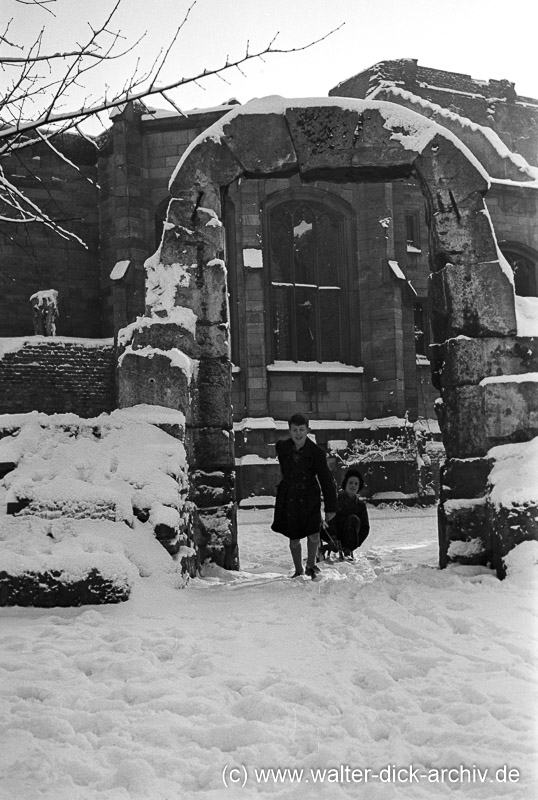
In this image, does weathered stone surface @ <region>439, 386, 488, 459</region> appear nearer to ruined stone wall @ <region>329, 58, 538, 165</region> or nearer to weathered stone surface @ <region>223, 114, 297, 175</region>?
weathered stone surface @ <region>223, 114, 297, 175</region>

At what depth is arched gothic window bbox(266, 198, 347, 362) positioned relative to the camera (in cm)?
1766

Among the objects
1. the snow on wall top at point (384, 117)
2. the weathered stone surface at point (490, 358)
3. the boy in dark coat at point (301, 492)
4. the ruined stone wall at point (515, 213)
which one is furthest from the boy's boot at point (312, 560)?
the ruined stone wall at point (515, 213)

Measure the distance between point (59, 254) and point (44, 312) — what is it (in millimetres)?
1864

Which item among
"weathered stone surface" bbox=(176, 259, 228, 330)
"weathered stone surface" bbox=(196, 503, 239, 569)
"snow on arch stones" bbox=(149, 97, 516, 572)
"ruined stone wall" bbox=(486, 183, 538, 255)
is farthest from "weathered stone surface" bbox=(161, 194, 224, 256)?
"ruined stone wall" bbox=(486, 183, 538, 255)

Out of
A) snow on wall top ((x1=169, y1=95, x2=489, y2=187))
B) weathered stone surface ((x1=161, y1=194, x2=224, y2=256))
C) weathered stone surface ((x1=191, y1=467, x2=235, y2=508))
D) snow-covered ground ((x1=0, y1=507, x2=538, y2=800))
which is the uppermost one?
snow on wall top ((x1=169, y1=95, x2=489, y2=187))

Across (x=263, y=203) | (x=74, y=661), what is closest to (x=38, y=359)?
(x=263, y=203)

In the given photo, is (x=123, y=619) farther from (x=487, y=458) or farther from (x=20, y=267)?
(x=20, y=267)

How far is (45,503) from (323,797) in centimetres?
367

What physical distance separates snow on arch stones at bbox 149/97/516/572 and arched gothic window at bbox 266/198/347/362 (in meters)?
9.53

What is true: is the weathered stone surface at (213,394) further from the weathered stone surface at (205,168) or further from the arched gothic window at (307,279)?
the arched gothic window at (307,279)

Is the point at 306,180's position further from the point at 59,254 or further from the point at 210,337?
the point at 59,254

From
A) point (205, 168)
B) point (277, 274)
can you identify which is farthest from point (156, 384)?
point (277, 274)

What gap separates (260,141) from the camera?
7922mm

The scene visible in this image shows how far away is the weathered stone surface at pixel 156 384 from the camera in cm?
713
